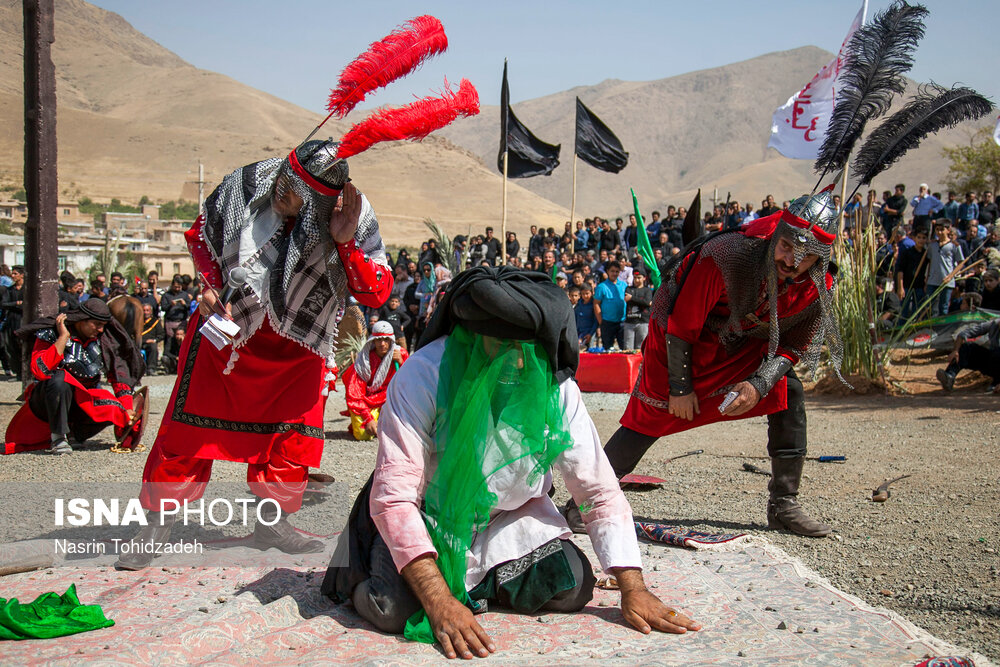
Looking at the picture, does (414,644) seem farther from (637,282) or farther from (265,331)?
(637,282)

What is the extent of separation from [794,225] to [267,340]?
91.6 inches

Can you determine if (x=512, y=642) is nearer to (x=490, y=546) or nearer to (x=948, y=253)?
(x=490, y=546)

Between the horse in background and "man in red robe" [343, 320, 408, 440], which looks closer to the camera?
"man in red robe" [343, 320, 408, 440]

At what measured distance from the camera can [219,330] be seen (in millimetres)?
3736

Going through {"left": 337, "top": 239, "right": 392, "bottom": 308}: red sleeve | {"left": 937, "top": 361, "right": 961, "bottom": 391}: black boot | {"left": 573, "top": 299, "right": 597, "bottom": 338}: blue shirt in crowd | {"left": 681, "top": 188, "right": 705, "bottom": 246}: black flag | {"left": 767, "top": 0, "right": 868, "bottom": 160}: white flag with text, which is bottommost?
{"left": 937, "top": 361, "right": 961, "bottom": 391}: black boot

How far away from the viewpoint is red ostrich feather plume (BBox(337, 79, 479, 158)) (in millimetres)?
3168

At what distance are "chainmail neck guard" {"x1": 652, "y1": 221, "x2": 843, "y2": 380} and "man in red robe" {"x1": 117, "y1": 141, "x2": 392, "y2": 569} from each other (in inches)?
57.4

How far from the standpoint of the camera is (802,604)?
3.19 meters

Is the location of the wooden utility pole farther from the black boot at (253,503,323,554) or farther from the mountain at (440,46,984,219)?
the mountain at (440,46,984,219)

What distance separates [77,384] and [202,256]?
3.91 metres

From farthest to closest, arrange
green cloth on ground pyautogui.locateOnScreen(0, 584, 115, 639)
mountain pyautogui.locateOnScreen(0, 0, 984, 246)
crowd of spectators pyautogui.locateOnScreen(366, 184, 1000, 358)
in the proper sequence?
mountain pyautogui.locateOnScreen(0, 0, 984, 246) < crowd of spectators pyautogui.locateOnScreen(366, 184, 1000, 358) < green cloth on ground pyautogui.locateOnScreen(0, 584, 115, 639)

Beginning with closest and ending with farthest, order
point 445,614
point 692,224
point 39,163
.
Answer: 1. point 445,614
2. point 39,163
3. point 692,224

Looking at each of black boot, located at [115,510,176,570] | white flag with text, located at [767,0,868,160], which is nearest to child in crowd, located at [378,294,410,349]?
white flag with text, located at [767,0,868,160]

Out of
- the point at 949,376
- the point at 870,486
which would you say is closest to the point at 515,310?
the point at 870,486
